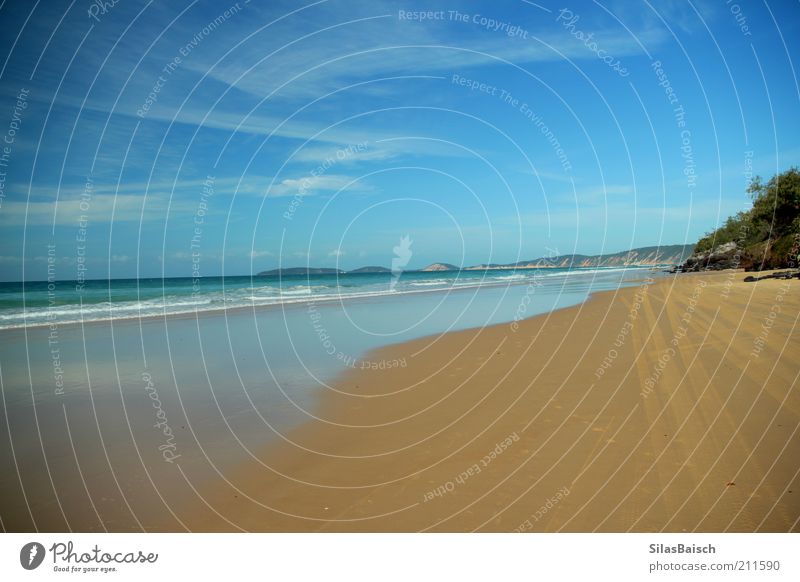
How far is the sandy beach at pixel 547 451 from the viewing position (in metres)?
4.84

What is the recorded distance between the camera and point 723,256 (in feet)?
198

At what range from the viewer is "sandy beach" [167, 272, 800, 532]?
4.84 metres

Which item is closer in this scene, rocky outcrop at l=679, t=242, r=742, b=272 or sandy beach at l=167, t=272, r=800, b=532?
sandy beach at l=167, t=272, r=800, b=532

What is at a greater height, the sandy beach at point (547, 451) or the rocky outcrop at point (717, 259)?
the rocky outcrop at point (717, 259)

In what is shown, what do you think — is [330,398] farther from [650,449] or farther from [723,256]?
[723,256]

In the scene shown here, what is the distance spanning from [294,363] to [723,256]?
213 ft

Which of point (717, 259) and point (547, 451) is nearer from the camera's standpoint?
point (547, 451)

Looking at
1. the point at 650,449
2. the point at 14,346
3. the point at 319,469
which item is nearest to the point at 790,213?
the point at 650,449

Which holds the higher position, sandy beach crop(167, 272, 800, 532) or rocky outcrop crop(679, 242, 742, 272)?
rocky outcrop crop(679, 242, 742, 272)

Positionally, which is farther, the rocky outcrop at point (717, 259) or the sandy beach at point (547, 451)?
the rocky outcrop at point (717, 259)

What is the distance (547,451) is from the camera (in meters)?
6.23

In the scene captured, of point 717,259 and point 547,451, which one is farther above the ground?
point 717,259

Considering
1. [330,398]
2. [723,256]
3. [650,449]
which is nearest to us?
[650,449]

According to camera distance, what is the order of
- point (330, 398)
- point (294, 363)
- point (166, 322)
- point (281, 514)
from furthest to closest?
point (166, 322) → point (294, 363) → point (330, 398) → point (281, 514)
